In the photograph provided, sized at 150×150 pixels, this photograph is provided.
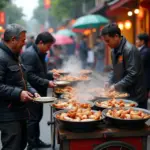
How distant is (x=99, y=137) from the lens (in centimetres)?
378

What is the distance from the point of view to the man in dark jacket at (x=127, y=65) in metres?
5.20

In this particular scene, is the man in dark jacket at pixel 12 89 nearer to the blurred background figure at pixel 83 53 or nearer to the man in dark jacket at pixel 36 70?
the man in dark jacket at pixel 36 70

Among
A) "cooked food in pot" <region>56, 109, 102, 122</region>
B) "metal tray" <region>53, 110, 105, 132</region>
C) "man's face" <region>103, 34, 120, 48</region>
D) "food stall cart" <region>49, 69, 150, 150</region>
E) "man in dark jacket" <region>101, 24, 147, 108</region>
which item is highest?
"man's face" <region>103, 34, 120, 48</region>

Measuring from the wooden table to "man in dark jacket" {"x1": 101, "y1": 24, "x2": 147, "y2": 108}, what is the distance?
1451 mm

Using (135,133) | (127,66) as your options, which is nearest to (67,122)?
(135,133)

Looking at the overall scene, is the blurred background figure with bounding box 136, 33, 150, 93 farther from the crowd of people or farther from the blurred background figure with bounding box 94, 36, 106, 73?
the blurred background figure with bounding box 94, 36, 106, 73

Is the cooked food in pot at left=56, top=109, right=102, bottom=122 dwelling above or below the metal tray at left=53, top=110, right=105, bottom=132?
above

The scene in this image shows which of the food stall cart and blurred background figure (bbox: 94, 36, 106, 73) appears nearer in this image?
the food stall cart

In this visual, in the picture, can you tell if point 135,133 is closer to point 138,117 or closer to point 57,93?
point 138,117

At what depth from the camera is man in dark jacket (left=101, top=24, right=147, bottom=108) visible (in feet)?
17.1

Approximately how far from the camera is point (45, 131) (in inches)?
311

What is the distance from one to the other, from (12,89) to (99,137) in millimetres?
1317

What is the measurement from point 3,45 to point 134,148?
221 centimetres

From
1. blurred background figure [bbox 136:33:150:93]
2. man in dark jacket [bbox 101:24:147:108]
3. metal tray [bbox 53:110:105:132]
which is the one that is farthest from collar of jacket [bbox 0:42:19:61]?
blurred background figure [bbox 136:33:150:93]
